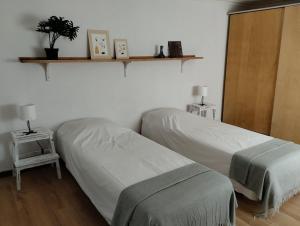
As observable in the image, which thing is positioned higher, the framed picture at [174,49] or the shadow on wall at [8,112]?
the framed picture at [174,49]

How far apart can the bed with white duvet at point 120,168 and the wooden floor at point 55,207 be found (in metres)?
0.20

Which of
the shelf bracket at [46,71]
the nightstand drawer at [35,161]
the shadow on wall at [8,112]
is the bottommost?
the nightstand drawer at [35,161]

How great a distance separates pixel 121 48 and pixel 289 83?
2395 mm

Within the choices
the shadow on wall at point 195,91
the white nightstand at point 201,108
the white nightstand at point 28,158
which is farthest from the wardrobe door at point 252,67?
the white nightstand at point 28,158

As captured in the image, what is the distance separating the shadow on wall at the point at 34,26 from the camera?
A: 97.8 inches

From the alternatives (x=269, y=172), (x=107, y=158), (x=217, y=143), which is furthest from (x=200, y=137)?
(x=107, y=158)

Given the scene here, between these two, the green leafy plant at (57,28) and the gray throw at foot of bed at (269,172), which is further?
the green leafy plant at (57,28)

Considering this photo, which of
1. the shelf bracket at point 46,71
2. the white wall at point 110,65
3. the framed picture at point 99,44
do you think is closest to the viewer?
the white wall at point 110,65

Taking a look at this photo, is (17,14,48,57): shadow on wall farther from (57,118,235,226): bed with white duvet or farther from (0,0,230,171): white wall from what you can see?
(57,118,235,226): bed with white duvet

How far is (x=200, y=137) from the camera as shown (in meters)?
2.71

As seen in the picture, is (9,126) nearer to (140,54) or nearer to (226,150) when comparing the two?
(140,54)

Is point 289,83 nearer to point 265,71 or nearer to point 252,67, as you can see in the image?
point 265,71

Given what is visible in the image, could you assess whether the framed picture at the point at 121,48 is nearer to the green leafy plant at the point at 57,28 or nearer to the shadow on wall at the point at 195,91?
the green leafy plant at the point at 57,28

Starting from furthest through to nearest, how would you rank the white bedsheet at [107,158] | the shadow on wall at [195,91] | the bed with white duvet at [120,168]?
the shadow on wall at [195,91] → the white bedsheet at [107,158] → the bed with white duvet at [120,168]
